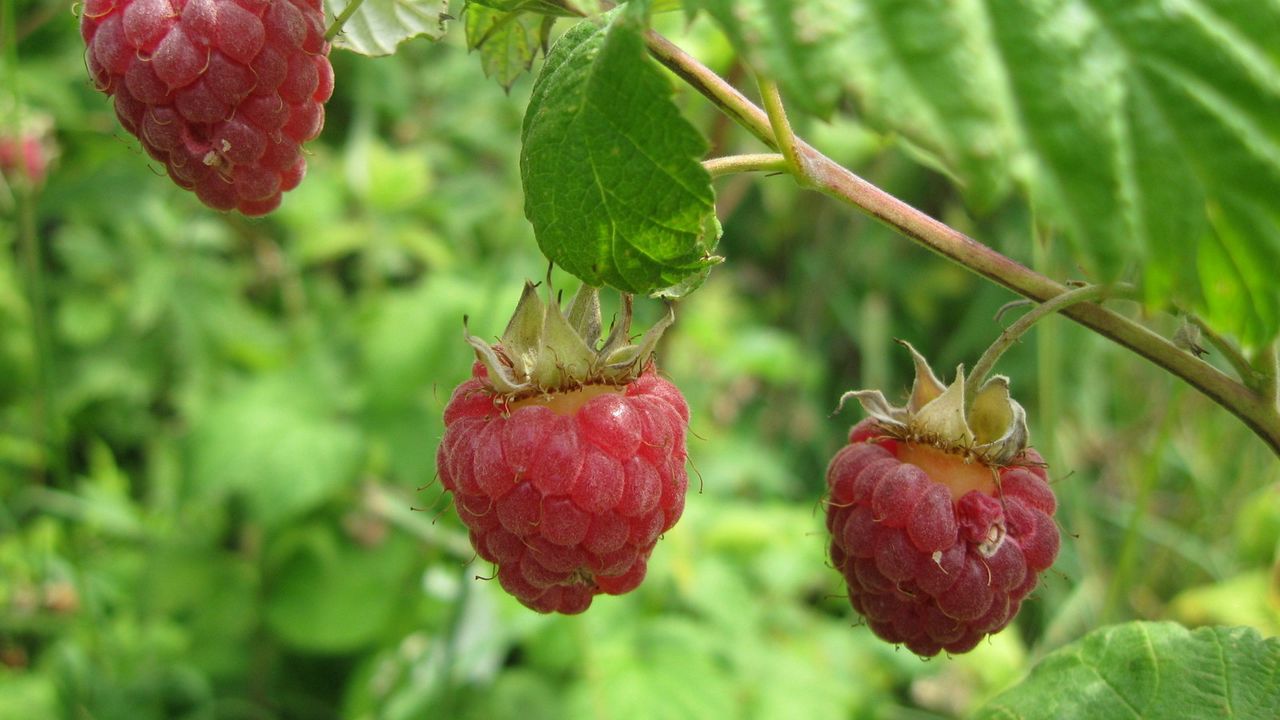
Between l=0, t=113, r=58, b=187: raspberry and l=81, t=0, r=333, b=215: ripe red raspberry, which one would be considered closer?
l=81, t=0, r=333, b=215: ripe red raspberry

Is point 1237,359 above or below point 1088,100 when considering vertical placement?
below

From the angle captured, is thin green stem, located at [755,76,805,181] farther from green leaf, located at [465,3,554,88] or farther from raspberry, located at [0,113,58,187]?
raspberry, located at [0,113,58,187]

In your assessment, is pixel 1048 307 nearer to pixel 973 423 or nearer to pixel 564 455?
pixel 973 423

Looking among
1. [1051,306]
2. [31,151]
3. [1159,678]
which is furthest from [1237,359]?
[31,151]

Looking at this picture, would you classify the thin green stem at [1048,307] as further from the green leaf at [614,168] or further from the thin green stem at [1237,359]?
the green leaf at [614,168]

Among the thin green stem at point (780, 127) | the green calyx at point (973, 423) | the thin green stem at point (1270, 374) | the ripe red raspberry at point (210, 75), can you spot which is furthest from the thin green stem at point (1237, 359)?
the ripe red raspberry at point (210, 75)

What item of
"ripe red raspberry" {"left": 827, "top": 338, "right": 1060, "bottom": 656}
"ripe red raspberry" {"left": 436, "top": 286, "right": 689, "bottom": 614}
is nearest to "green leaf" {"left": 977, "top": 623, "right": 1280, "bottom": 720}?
"ripe red raspberry" {"left": 827, "top": 338, "right": 1060, "bottom": 656}
